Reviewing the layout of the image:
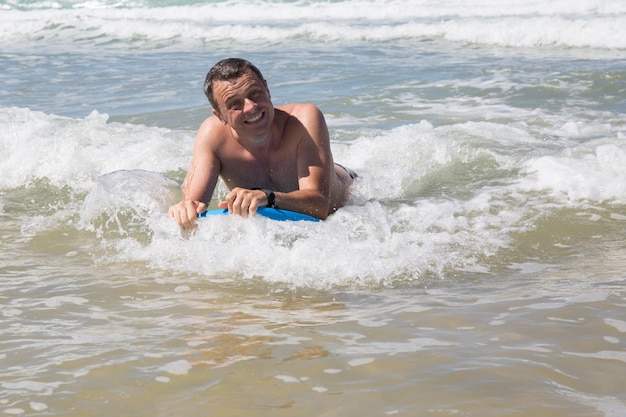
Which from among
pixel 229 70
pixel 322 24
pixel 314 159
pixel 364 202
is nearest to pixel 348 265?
pixel 314 159

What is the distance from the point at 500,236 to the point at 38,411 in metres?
3.12

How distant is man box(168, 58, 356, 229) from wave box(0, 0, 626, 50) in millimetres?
12017

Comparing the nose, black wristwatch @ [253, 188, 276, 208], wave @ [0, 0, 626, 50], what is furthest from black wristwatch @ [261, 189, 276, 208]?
wave @ [0, 0, 626, 50]

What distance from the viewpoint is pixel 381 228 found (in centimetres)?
542

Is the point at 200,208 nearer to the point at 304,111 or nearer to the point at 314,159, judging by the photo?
the point at 314,159

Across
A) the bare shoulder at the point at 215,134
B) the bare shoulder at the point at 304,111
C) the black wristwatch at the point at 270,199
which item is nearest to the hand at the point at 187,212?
the black wristwatch at the point at 270,199

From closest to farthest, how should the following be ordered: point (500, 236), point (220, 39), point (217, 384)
→ point (217, 384) < point (500, 236) < point (220, 39)

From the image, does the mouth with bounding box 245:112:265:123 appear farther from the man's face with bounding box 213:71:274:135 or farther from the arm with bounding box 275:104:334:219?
the arm with bounding box 275:104:334:219

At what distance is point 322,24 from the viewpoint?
814 inches

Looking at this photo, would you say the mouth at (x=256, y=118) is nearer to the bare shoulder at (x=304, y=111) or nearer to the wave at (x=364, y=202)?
the bare shoulder at (x=304, y=111)

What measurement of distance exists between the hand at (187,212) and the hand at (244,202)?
9.3 inches

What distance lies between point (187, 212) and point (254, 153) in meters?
0.70

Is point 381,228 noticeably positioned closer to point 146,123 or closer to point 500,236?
point 500,236

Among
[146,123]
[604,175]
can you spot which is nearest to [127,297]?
[604,175]
